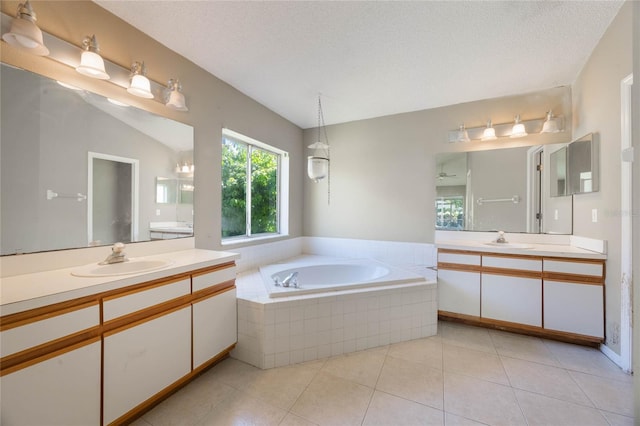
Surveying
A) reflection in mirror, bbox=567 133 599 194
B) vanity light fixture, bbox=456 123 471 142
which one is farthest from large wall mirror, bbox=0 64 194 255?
reflection in mirror, bbox=567 133 599 194

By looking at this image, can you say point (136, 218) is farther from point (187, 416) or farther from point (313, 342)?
point (313, 342)

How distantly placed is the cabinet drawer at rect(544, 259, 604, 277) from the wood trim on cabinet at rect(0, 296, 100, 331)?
3.31m

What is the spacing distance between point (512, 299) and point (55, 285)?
3.33 metres

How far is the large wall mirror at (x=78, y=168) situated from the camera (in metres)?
1.31

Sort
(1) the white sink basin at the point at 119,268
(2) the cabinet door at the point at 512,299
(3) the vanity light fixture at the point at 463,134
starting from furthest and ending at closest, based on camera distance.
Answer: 1. (3) the vanity light fixture at the point at 463,134
2. (2) the cabinet door at the point at 512,299
3. (1) the white sink basin at the point at 119,268

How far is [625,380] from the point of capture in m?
1.75

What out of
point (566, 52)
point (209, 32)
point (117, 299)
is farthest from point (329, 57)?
point (117, 299)

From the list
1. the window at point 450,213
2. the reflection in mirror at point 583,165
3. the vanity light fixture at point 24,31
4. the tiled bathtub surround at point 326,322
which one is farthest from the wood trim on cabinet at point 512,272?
the vanity light fixture at point 24,31

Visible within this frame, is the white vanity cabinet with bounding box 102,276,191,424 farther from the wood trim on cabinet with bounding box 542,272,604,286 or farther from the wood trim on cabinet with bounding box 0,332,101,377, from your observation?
the wood trim on cabinet with bounding box 542,272,604,286

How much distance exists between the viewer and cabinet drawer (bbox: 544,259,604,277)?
6.94 ft

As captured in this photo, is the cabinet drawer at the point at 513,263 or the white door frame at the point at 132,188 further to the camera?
the cabinet drawer at the point at 513,263

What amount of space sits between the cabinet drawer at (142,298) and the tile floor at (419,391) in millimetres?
677

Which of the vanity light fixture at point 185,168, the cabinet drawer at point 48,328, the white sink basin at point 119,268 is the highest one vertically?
the vanity light fixture at point 185,168

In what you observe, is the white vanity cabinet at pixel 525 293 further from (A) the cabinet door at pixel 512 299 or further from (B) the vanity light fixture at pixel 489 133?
(B) the vanity light fixture at pixel 489 133
